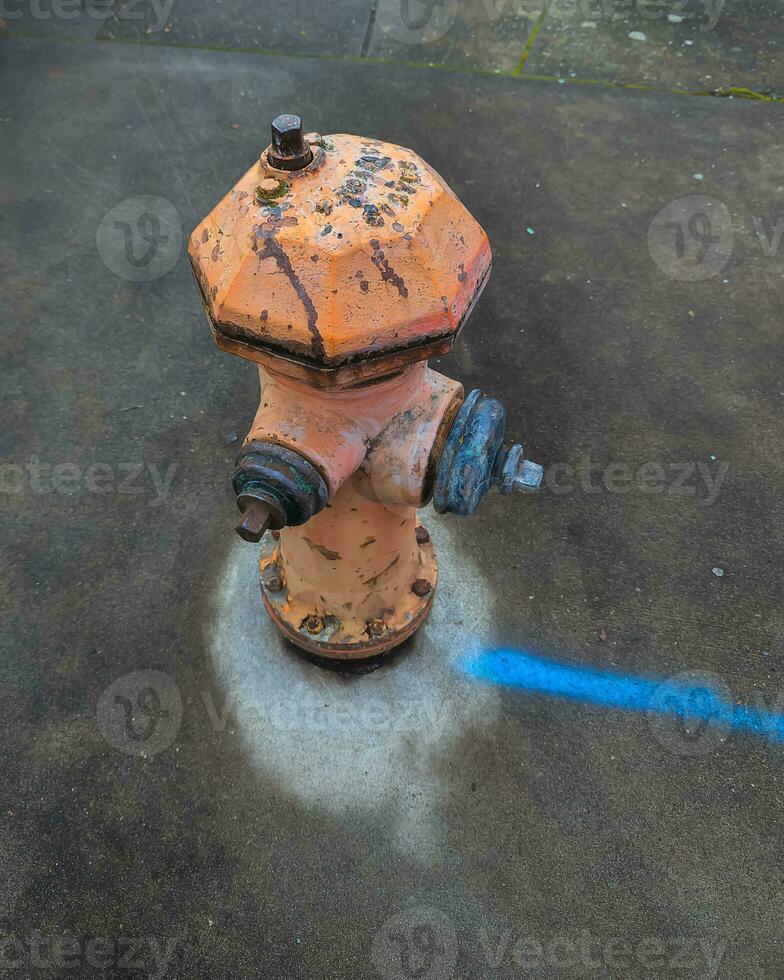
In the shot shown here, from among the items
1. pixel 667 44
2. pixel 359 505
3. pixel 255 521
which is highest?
pixel 667 44

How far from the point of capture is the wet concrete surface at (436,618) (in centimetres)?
200

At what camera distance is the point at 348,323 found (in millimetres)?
1117

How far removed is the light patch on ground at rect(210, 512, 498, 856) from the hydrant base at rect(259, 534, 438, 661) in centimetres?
20

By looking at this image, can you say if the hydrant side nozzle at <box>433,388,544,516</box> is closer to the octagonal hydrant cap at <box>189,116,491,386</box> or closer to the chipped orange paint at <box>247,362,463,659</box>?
the chipped orange paint at <box>247,362,463,659</box>

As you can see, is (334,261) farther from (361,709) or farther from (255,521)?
(361,709)

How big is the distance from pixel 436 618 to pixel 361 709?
0.43m

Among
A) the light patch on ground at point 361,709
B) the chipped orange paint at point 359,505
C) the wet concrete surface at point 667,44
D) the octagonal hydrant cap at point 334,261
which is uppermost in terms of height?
Result: the octagonal hydrant cap at point 334,261

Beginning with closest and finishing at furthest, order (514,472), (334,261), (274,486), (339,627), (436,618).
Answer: (334,261) → (274,486) → (514,472) → (339,627) → (436,618)

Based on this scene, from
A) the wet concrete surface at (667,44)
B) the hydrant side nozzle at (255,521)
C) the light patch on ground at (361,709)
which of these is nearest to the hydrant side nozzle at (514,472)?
the hydrant side nozzle at (255,521)

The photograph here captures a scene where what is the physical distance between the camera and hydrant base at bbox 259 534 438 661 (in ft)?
7.06

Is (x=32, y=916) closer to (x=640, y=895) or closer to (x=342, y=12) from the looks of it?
(x=640, y=895)

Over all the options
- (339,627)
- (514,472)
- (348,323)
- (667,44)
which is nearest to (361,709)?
(339,627)

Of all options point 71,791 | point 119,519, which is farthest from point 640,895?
point 119,519

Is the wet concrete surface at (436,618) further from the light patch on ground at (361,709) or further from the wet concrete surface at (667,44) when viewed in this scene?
the wet concrete surface at (667,44)
